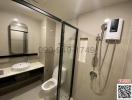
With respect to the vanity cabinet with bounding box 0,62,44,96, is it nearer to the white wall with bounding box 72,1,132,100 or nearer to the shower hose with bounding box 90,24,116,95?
the white wall with bounding box 72,1,132,100

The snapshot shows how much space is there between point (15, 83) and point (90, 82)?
1.90 m

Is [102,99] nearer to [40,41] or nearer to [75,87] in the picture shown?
[75,87]

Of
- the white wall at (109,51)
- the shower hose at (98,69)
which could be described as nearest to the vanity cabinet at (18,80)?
the white wall at (109,51)

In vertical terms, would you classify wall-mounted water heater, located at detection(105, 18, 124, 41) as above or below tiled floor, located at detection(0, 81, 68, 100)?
above

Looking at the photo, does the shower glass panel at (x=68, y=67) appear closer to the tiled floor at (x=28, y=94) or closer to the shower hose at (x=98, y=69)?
the tiled floor at (x=28, y=94)

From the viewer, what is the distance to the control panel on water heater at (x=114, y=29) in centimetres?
125

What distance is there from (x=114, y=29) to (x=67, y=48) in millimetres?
1030

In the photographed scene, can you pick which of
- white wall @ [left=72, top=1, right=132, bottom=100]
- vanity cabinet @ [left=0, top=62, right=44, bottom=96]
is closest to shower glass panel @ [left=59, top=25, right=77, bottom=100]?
white wall @ [left=72, top=1, right=132, bottom=100]

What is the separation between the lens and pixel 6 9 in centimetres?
186

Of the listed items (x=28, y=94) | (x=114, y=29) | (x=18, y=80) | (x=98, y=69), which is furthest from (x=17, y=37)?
(x=114, y=29)

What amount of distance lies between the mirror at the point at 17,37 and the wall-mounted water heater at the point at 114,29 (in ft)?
7.13

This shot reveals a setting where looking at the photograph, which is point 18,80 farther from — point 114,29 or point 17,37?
point 114,29

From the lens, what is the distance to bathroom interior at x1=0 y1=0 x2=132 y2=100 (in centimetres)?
129

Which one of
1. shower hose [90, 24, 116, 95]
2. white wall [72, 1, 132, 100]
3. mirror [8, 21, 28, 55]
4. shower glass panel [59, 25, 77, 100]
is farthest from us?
mirror [8, 21, 28, 55]
